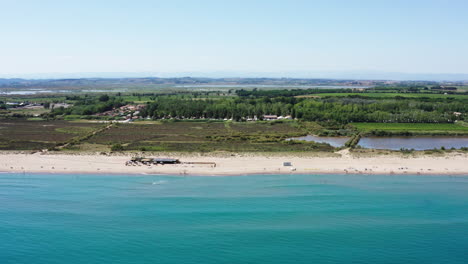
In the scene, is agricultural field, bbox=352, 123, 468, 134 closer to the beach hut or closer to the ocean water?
the ocean water

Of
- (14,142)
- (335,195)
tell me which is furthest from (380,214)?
(14,142)

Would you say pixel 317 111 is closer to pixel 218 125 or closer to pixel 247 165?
pixel 218 125

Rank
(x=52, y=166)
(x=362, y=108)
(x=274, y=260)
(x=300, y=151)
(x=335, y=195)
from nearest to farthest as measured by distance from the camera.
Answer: (x=274, y=260)
(x=335, y=195)
(x=52, y=166)
(x=300, y=151)
(x=362, y=108)

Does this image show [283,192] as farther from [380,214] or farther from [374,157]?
[374,157]

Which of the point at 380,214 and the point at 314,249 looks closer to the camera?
the point at 314,249

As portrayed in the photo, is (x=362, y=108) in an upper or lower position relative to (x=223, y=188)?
upper

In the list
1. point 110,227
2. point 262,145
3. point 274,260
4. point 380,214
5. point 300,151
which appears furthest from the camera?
point 262,145
